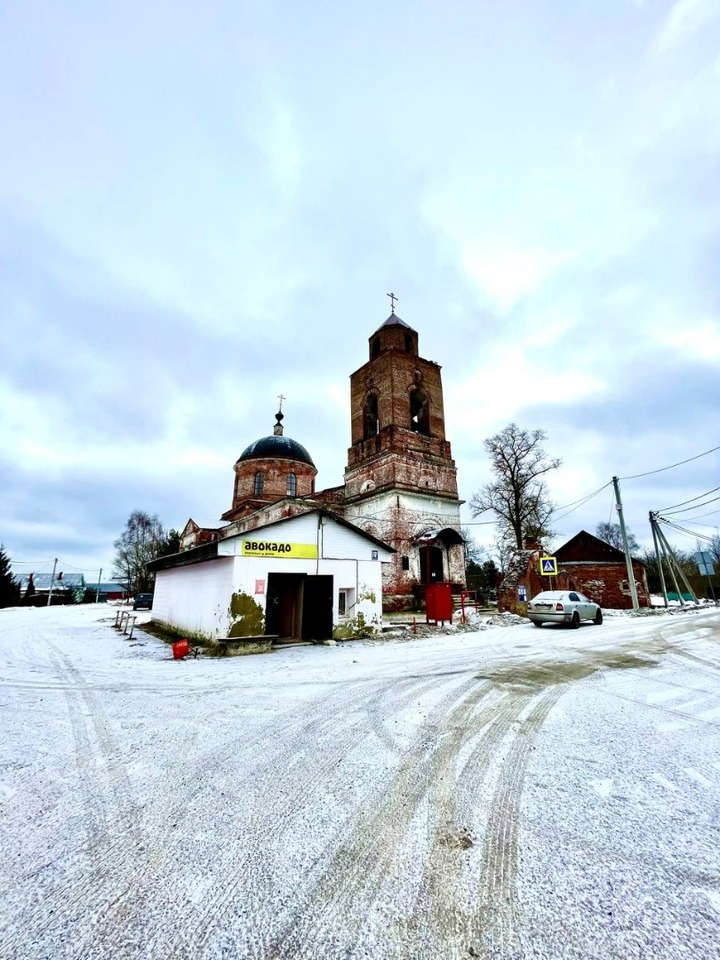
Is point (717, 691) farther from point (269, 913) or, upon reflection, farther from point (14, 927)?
point (14, 927)

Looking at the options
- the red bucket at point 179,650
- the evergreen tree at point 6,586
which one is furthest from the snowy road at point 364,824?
the evergreen tree at point 6,586

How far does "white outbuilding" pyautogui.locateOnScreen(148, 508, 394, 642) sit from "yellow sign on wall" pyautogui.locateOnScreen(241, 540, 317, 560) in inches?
1.2

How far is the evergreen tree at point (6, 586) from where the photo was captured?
37.6 m

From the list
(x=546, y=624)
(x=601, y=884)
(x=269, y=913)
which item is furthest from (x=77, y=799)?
(x=546, y=624)

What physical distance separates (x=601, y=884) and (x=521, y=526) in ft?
97.7

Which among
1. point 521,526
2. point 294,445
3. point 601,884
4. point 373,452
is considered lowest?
point 601,884

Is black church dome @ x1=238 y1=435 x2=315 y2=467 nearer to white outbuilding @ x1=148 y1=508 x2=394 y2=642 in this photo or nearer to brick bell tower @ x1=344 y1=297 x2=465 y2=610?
brick bell tower @ x1=344 y1=297 x2=465 y2=610

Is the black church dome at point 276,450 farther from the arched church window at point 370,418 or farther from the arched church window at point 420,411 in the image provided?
the arched church window at point 420,411

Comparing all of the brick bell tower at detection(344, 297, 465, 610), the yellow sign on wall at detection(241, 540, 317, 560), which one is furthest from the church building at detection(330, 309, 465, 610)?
the yellow sign on wall at detection(241, 540, 317, 560)

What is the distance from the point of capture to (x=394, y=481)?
26.0 m

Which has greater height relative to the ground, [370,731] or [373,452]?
[373,452]

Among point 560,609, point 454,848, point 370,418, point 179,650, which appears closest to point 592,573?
point 560,609

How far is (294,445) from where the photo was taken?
36.5 m

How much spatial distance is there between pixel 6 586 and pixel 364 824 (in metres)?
48.6
